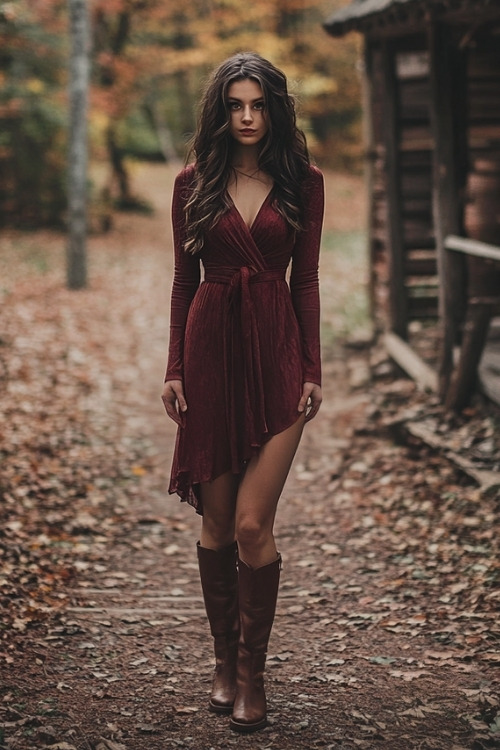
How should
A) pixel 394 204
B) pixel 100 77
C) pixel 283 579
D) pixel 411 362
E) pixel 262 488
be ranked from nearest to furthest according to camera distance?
1. pixel 262 488
2. pixel 283 579
3. pixel 411 362
4. pixel 394 204
5. pixel 100 77

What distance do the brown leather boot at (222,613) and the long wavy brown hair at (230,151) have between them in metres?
1.20

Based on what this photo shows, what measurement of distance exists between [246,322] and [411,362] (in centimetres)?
564

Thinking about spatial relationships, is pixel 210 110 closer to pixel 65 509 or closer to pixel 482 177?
pixel 65 509

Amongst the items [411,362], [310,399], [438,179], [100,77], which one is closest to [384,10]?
[438,179]

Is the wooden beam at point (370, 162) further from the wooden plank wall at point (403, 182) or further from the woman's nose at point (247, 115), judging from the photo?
the woman's nose at point (247, 115)

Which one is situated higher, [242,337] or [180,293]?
[180,293]

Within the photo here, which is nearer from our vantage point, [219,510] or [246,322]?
[246,322]

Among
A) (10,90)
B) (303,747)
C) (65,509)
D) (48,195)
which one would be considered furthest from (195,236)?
(48,195)

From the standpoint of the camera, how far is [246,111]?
339cm

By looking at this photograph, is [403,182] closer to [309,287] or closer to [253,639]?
[309,287]

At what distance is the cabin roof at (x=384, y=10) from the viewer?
20.3 feet

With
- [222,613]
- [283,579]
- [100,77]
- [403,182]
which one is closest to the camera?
[222,613]

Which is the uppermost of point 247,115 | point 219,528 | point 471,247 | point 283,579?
point 247,115

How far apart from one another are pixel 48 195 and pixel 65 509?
16.6 metres
